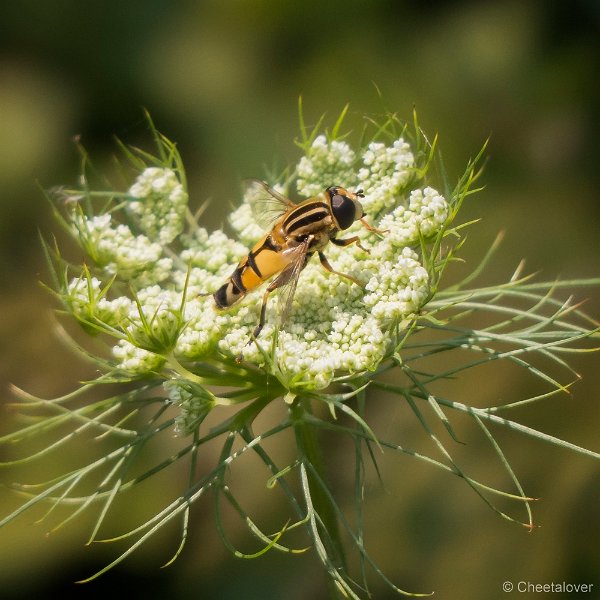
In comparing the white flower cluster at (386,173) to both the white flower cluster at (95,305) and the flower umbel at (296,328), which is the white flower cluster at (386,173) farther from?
the white flower cluster at (95,305)

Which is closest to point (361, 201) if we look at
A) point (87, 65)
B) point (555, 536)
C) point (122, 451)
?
point (122, 451)

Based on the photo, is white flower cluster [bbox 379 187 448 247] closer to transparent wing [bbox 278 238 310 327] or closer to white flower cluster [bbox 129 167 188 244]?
transparent wing [bbox 278 238 310 327]

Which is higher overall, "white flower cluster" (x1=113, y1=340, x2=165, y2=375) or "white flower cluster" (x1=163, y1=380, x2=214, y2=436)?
"white flower cluster" (x1=113, y1=340, x2=165, y2=375)

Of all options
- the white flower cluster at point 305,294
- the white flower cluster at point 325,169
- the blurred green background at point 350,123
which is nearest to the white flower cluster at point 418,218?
the white flower cluster at point 305,294

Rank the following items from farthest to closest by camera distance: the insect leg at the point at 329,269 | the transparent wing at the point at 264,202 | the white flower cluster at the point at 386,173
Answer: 1. the transparent wing at the point at 264,202
2. the white flower cluster at the point at 386,173
3. the insect leg at the point at 329,269

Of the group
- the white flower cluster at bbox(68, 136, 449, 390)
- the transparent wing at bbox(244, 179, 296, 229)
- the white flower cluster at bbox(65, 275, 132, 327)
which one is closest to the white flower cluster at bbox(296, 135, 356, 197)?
the white flower cluster at bbox(68, 136, 449, 390)

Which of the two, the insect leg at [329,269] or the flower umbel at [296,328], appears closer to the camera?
the flower umbel at [296,328]
